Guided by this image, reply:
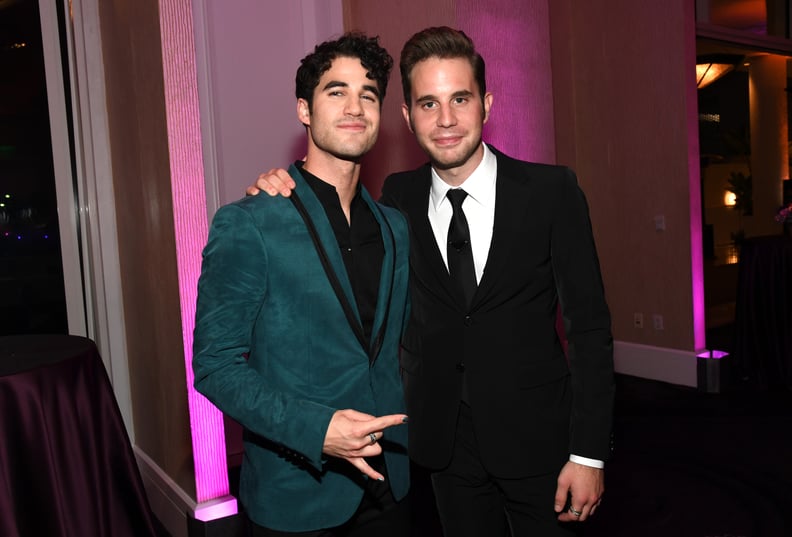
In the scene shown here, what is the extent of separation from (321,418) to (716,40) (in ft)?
18.2

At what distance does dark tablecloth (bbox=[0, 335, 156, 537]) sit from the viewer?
2156mm

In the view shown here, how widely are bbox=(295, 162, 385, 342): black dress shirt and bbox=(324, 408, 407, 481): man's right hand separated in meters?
0.28

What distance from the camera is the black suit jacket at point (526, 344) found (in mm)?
1611

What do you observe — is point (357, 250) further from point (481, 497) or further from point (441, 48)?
point (481, 497)

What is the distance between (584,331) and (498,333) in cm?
20

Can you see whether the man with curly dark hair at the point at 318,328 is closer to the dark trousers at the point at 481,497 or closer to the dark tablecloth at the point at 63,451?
the dark trousers at the point at 481,497

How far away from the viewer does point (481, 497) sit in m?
1.70

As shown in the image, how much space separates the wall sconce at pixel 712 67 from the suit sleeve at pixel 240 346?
17.6ft

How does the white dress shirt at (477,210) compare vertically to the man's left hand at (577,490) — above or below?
above

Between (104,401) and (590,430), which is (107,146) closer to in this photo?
(104,401)

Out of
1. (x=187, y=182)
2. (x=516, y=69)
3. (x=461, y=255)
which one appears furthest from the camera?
(x=516, y=69)

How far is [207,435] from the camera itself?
2895 millimetres

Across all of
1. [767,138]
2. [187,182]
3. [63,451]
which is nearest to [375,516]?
[63,451]

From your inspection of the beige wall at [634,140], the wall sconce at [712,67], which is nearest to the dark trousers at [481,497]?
the beige wall at [634,140]
